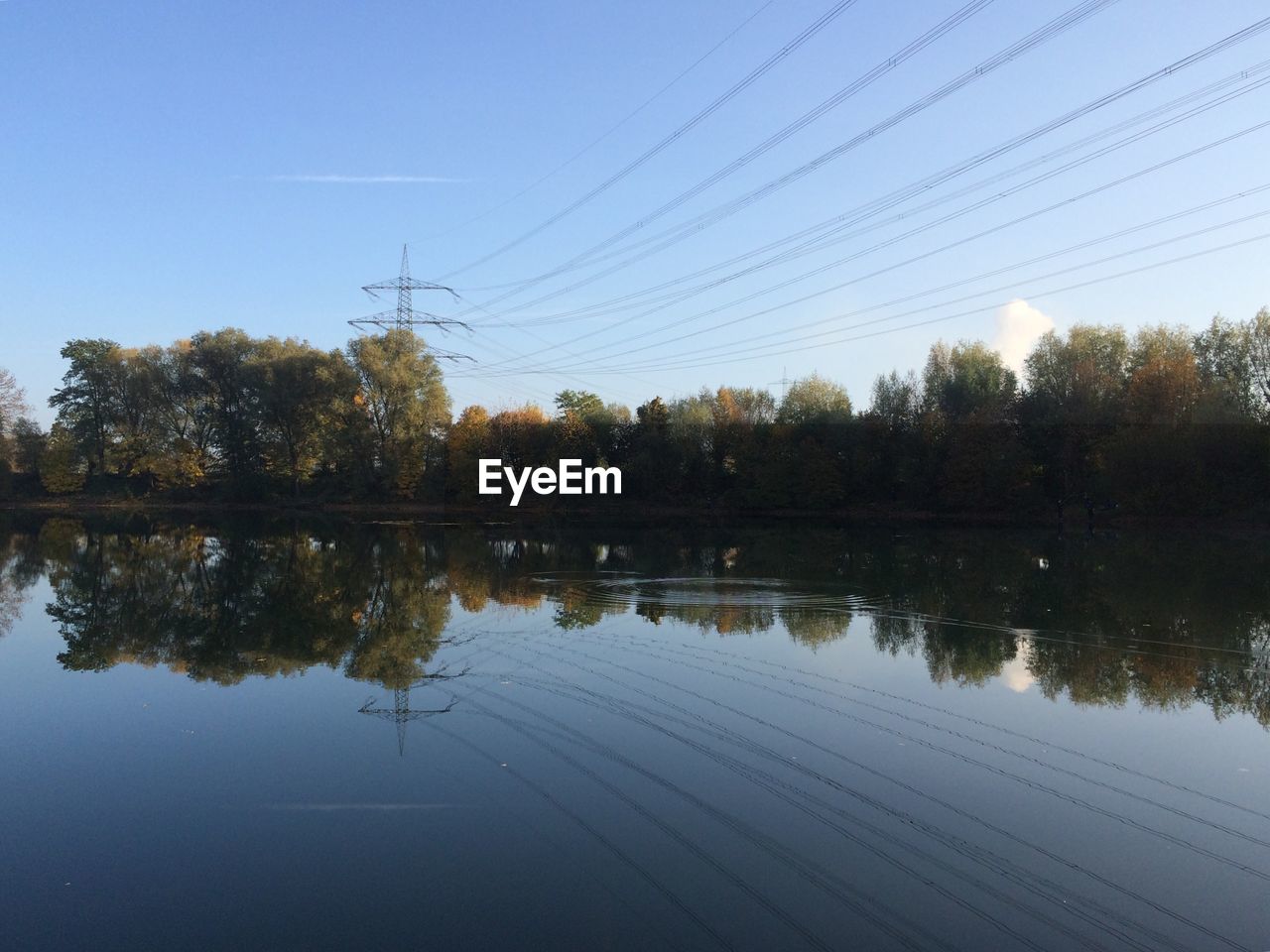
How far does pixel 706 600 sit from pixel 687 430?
41087mm

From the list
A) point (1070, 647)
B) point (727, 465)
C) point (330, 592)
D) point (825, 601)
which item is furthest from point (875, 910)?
point (727, 465)

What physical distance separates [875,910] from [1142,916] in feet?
5.28

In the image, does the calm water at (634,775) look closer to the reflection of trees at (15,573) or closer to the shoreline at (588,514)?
the reflection of trees at (15,573)

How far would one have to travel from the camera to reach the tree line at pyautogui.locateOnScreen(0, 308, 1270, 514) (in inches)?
1949

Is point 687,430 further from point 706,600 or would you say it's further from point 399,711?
point 399,711

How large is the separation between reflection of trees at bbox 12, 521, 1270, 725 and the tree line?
15.2 m

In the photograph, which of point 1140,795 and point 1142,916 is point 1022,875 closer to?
point 1142,916

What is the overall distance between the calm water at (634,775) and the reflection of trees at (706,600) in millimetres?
152

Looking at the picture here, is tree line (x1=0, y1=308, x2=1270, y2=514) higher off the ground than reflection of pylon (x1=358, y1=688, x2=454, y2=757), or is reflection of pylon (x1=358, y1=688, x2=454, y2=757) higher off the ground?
tree line (x1=0, y1=308, x2=1270, y2=514)

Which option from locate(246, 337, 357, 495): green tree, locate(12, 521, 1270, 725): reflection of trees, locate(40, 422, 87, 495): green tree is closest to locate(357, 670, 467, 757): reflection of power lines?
locate(12, 521, 1270, 725): reflection of trees

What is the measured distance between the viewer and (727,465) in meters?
59.0

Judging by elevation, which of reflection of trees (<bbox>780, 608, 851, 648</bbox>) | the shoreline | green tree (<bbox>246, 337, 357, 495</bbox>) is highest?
green tree (<bbox>246, 337, 357, 495</bbox>)

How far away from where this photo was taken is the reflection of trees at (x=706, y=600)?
12.5 meters

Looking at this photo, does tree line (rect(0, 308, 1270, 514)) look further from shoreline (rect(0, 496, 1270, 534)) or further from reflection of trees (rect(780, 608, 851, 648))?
reflection of trees (rect(780, 608, 851, 648))
